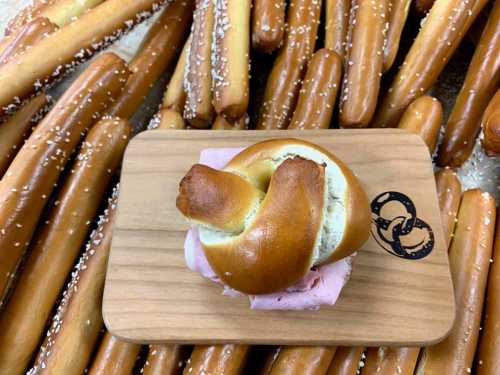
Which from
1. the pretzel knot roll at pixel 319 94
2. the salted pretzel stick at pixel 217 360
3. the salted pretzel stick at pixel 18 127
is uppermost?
the pretzel knot roll at pixel 319 94

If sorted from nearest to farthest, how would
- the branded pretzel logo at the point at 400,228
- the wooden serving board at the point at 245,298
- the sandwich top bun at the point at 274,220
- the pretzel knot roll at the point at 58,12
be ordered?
the sandwich top bun at the point at 274,220, the wooden serving board at the point at 245,298, the branded pretzel logo at the point at 400,228, the pretzel knot roll at the point at 58,12

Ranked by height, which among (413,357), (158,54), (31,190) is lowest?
(413,357)

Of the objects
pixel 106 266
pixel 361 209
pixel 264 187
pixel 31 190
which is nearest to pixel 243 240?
pixel 264 187

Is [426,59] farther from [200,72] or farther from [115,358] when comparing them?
[115,358]

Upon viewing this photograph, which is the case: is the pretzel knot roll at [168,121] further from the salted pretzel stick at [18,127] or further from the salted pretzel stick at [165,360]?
the salted pretzel stick at [165,360]

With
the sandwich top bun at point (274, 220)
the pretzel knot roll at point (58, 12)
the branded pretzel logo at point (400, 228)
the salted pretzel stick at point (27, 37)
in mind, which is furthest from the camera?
the pretzel knot roll at point (58, 12)

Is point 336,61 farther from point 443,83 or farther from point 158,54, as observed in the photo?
point 158,54

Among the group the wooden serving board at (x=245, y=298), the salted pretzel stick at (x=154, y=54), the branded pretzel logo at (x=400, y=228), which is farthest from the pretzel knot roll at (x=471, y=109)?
the salted pretzel stick at (x=154, y=54)
